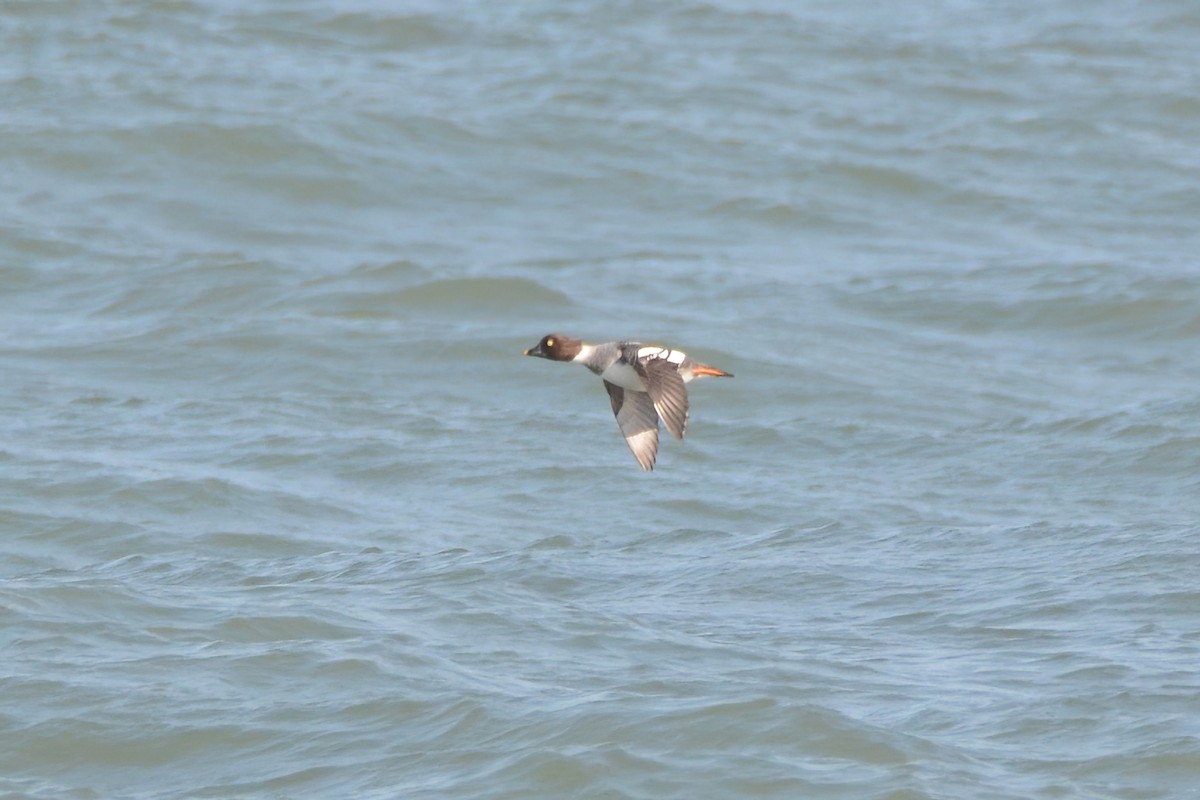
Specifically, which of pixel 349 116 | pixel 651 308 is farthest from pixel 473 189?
pixel 651 308

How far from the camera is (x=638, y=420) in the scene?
809cm

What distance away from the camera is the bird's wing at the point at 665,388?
7523 mm

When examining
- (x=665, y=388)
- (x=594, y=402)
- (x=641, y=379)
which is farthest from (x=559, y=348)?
(x=594, y=402)

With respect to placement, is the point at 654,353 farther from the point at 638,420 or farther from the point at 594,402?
the point at 594,402

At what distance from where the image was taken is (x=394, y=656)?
787cm

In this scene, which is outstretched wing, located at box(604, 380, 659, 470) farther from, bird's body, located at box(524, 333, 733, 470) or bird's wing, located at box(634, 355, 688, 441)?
bird's wing, located at box(634, 355, 688, 441)

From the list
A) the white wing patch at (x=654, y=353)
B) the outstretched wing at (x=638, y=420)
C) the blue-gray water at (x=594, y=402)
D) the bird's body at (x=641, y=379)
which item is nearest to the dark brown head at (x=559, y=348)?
the bird's body at (x=641, y=379)

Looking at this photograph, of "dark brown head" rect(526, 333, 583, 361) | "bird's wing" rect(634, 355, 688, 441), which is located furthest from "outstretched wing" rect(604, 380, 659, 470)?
"bird's wing" rect(634, 355, 688, 441)

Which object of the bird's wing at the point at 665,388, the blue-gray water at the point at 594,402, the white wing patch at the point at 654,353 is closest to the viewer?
the blue-gray water at the point at 594,402

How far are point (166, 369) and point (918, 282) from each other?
5790 millimetres

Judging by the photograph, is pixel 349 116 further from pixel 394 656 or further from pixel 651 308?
pixel 394 656

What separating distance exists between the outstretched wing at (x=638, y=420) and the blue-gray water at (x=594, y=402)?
2.62 feet

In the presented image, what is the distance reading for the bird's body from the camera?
24.8ft

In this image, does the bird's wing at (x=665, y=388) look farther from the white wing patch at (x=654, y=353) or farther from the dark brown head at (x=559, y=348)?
the dark brown head at (x=559, y=348)
